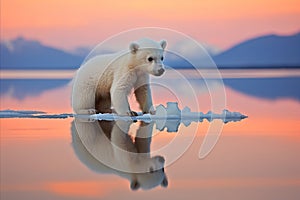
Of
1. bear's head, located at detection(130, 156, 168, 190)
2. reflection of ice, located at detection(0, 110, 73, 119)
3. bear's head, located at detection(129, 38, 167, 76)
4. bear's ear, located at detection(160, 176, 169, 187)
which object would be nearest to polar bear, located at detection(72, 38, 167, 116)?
bear's head, located at detection(129, 38, 167, 76)

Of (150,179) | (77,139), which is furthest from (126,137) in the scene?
(150,179)

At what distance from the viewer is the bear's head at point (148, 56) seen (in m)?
4.35

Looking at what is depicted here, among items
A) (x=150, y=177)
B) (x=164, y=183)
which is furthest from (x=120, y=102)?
(x=164, y=183)

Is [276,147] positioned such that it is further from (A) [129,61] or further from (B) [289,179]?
(A) [129,61]

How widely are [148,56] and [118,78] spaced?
0.26m

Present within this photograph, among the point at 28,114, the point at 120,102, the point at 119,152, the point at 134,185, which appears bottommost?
the point at 134,185

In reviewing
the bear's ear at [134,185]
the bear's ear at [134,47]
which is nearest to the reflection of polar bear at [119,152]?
the bear's ear at [134,185]

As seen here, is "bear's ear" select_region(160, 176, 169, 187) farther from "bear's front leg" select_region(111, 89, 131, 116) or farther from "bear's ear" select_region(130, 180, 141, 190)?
"bear's front leg" select_region(111, 89, 131, 116)

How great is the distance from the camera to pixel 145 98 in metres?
4.64

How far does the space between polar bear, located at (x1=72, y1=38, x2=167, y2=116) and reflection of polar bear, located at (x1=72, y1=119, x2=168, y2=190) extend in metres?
0.22

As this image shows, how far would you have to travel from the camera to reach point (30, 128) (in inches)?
169

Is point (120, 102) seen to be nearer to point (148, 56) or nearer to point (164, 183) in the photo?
point (148, 56)

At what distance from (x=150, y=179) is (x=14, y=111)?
2.63m

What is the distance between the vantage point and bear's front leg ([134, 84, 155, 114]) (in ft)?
15.1
